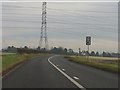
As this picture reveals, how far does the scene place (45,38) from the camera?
94.2m

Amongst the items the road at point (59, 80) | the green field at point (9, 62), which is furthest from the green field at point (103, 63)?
the green field at point (9, 62)

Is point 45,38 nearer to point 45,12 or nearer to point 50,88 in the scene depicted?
point 45,12

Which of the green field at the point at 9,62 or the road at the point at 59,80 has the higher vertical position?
the road at the point at 59,80

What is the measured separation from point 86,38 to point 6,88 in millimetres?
35732

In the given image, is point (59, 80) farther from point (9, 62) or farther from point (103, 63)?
point (103, 63)

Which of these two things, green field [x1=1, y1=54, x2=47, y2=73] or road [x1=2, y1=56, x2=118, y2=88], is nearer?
road [x1=2, y1=56, x2=118, y2=88]

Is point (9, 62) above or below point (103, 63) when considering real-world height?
above

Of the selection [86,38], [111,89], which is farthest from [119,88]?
[86,38]

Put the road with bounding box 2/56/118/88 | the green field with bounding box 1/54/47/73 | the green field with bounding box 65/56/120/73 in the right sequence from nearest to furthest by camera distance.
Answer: the road with bounding box 2/56/118/88 → the green field with bounding box 65/56/120/73 → the green field with bounding box 1/54/47/73

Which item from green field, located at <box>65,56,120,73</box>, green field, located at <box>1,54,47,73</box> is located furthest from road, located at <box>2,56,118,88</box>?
green field, located at <box>65,56,120,73</box>

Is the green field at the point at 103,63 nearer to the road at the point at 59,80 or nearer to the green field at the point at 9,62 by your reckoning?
the road at the point at 59,80

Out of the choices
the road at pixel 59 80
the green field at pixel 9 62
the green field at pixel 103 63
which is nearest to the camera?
the road at pixel 59 80

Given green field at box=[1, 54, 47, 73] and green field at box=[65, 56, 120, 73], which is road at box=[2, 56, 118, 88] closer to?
green field at box=[1, 54, 47, 73]

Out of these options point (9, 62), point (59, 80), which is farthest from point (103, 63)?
point (59, 80)
